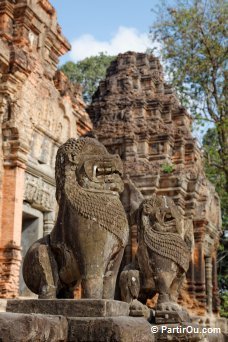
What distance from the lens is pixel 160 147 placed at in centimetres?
1477

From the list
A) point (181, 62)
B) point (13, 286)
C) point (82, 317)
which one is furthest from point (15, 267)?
point (181, 62)

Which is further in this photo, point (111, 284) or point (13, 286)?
point (13, 286)

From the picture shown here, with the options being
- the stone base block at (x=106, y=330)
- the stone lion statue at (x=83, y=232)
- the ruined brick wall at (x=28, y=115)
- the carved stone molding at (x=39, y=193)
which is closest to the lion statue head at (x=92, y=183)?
the stone lion statue at (x=83, y=232)

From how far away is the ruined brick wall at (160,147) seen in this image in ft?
44.0

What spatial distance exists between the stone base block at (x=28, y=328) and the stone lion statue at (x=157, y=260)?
252cm

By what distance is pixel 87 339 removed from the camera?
3.44 metres

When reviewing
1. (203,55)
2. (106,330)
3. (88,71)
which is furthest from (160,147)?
(88,71)

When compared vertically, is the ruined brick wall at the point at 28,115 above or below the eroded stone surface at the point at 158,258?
above

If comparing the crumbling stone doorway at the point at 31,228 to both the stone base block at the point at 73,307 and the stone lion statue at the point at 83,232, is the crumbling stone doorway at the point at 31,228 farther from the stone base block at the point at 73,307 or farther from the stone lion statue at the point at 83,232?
the stone base block at the point at 73,307

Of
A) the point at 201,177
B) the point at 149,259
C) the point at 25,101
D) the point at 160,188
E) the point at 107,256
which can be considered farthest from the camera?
the point at 201,177

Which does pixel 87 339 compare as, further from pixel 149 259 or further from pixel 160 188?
pixel 160 188

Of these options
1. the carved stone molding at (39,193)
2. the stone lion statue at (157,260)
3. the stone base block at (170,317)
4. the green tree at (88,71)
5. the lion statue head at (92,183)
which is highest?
the green tree at (88,71)

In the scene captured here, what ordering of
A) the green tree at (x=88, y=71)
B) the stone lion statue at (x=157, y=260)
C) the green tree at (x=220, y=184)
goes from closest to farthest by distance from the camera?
the stone lion statue at (x=157, y=260) < the green tree at (x=220, y=184) < the green tree at (x=88, y=71)

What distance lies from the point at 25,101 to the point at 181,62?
673 centimetres
